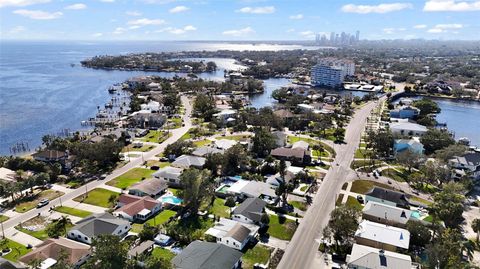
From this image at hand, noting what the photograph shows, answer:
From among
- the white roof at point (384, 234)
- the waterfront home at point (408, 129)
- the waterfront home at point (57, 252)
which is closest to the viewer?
the waterfront home at point (57, 252)

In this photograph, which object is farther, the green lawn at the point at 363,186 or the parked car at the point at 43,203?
the green lawn at the point at 363,186

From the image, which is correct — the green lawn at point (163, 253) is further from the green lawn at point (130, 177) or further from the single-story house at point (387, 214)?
the single-story house at point (387, 214)

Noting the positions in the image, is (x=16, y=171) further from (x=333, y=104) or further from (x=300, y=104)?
(x=333, y=104)

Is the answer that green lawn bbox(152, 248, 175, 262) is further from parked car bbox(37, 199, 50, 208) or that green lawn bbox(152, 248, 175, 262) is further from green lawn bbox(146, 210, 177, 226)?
parked car bbox(37, 199, 50, 208)

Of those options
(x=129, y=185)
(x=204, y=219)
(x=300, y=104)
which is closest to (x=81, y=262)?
(x=204, y=219)

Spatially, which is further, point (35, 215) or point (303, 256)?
point (35, 215)

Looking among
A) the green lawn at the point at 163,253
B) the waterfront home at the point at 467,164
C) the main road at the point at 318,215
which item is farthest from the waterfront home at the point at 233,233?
the waterfront home at the point at 467,164

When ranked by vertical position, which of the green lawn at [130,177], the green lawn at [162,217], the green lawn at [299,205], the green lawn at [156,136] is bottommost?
the green lawn at [299,205]
